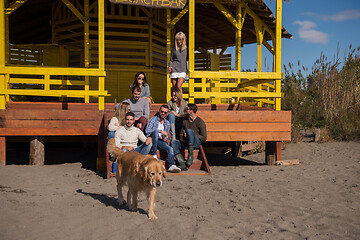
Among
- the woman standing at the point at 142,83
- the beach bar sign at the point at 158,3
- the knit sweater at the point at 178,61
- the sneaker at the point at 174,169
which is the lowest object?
the sneaker at the point at 174,169

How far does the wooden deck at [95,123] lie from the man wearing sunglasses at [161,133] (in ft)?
2.73

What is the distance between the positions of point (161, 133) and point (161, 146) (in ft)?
0.91

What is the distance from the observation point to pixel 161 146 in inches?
277

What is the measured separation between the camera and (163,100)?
42.3 ft

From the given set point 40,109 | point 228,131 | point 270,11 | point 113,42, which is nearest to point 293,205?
point 228,131

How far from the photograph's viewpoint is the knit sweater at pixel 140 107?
7156 mm

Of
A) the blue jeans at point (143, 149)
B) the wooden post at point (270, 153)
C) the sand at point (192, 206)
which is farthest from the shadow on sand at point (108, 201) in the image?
the wooden post at point (270, 153)

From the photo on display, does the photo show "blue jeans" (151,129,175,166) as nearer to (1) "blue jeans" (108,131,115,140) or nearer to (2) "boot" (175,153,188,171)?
(2) "boot" (175,153,188,171)

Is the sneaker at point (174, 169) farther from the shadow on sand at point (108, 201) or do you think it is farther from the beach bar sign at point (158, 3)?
the beach bar sign at point (158, 3)

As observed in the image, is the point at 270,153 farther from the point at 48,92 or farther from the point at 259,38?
the point at 48,92

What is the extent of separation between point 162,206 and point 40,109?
4.58m

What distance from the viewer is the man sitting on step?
7.09 meters

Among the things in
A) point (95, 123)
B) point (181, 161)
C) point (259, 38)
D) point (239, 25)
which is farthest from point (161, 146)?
point (259, 38)

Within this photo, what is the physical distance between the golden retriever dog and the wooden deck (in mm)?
2425
